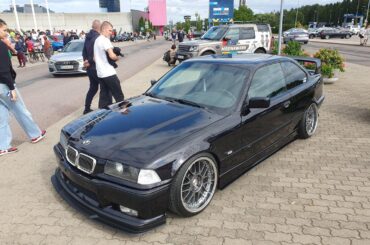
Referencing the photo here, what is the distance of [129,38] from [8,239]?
63.2m

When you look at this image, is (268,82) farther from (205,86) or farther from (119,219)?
(119,219)

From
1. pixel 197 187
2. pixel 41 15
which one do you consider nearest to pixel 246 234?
pixel 197 187

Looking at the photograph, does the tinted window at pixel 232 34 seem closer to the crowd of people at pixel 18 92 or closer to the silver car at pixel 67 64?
the silver car at pixel 67 64

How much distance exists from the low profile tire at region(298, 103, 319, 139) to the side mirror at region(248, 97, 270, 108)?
69.9 inches

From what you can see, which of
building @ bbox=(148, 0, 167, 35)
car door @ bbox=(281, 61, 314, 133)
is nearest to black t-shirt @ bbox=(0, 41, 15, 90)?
car door @ bbox=(281, 61, 314, 133)

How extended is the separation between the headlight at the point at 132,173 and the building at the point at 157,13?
10102cm

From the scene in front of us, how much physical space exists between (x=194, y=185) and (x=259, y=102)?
1219 mm

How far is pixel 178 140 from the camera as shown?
119 inches

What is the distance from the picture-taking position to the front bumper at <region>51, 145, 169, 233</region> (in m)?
2.74

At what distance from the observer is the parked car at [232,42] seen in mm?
13883

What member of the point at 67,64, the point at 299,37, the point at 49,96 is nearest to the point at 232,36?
the point at 67,64

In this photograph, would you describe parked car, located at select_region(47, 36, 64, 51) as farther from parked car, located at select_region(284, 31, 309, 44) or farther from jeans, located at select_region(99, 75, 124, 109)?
jeans, located at select_region(99, 75, 124, 109)

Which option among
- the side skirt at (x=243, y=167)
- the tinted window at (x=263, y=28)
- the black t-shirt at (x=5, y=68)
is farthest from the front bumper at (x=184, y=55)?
the side skirt at (x=243, y=167)

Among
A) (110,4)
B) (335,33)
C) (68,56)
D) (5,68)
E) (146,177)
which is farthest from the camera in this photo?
(110,4)
